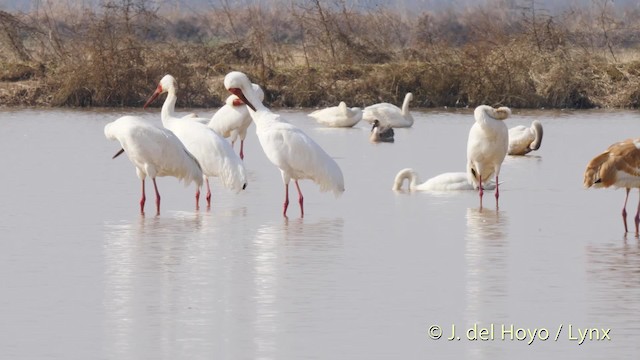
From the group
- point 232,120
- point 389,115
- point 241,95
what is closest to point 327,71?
point 389,115

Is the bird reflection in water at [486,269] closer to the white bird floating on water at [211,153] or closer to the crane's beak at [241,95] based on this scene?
the white bird floating on water at [211,153]

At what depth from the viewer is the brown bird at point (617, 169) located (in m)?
11.4

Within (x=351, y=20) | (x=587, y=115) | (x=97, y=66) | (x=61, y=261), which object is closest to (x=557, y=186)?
(x=61, y=261)

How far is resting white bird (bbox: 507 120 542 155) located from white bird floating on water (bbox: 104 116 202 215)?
288 inches

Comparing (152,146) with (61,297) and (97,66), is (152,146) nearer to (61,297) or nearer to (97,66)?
(61,297)

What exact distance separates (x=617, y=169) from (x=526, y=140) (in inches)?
312

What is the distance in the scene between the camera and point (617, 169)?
447 inches

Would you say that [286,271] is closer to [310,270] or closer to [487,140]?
[310,270]

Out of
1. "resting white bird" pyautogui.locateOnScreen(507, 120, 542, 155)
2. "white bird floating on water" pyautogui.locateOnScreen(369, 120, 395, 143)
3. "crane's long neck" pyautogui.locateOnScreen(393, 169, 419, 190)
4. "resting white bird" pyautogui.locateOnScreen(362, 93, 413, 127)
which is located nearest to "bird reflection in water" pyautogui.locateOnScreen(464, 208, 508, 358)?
"crane's long neck" pyautogui.locateOnScreen(393, 169, 419, 190)

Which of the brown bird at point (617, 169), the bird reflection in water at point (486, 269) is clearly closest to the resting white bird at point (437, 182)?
the bird reflection in water at point (486, 269)

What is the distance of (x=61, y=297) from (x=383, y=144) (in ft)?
43.0

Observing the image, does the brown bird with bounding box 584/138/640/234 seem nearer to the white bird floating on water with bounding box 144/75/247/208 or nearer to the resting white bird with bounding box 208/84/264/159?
the white bird floating on water with bounding box 144/75/247/208

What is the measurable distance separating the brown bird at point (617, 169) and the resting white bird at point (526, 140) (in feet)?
25.0

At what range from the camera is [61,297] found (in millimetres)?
8680
